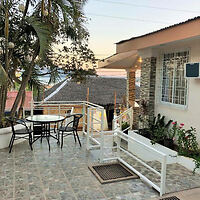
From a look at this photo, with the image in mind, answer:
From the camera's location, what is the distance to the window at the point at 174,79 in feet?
18.5

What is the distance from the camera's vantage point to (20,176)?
3.78 m

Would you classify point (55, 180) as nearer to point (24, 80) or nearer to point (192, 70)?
point (24, 80)

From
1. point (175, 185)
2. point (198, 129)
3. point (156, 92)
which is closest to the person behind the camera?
point (175, 185)

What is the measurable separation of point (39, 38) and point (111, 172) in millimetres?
3360

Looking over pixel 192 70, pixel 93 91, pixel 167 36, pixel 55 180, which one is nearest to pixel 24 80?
pixel 55 180

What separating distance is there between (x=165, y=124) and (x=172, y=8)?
7.24 metres

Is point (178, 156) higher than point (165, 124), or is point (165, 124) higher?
point (165, 124)

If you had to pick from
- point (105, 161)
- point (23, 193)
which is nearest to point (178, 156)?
point (105, 161)

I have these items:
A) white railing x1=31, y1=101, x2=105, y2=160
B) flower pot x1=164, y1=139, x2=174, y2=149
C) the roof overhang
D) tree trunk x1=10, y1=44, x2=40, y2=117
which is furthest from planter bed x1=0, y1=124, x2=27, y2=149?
the roof overhang

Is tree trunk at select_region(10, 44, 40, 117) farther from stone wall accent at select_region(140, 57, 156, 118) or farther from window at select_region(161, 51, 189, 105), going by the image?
window at select_region(161, 51, 189, 105)

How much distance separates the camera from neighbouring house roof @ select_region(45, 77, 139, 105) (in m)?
18.2

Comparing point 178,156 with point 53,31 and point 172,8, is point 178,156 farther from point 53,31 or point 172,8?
point 172,8

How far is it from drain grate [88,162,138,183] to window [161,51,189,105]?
8.25ft

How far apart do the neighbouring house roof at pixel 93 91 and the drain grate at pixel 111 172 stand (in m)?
Answer: 13.3
